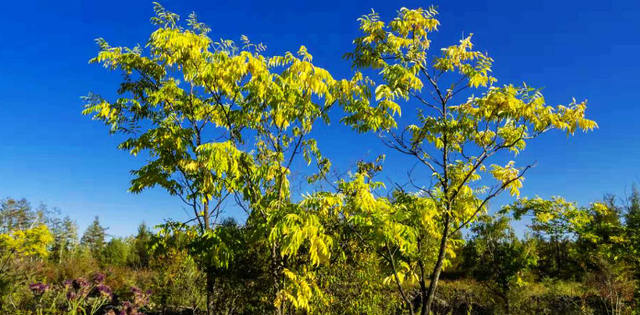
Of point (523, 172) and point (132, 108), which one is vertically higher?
point (132, 108)

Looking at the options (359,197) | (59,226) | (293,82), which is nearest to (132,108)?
(293,82)

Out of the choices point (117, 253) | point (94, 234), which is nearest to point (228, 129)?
point (117, 253)

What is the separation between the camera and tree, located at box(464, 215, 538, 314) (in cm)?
1090

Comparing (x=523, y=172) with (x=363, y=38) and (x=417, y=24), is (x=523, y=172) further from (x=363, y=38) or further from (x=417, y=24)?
(x=363, y=38)

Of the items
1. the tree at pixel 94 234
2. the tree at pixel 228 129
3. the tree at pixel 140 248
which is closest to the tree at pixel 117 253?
the tree at pixel 140 248

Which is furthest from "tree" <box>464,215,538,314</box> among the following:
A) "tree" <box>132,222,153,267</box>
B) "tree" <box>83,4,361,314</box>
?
"tree" <box>132,222,153,267</box>

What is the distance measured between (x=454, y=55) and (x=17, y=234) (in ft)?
67.3

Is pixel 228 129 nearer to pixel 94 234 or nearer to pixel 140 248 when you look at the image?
pixel 140 248

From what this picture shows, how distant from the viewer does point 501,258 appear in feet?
37.7

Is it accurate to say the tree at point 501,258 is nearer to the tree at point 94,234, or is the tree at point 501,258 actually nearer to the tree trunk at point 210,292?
the tree trunk at point 210,292

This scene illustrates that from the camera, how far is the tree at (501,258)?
35.8ft

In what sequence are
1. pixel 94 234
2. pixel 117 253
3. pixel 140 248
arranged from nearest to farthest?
1. pixel 117 253
2. pixel 140 248
3. pixel 94 234

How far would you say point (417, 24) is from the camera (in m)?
4.62

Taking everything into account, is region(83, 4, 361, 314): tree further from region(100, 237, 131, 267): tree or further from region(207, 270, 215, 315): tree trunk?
region(100, 237, 131, 267): tree
